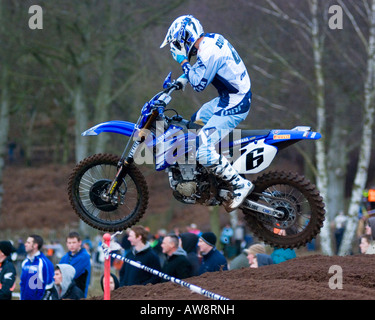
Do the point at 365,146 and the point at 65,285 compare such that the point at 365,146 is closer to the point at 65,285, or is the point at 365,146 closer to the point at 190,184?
the point at 65,285

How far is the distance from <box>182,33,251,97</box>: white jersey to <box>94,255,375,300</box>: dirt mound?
2.16 m

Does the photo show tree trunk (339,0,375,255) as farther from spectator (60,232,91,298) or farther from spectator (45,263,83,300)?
spectator (45,263,83,300)

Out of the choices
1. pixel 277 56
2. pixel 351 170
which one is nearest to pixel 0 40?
pixel 277 56

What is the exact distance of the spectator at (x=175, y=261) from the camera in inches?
360

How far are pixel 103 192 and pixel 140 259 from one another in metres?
2.11

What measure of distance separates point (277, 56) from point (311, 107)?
2241mm

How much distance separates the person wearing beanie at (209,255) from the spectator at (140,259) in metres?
0.74

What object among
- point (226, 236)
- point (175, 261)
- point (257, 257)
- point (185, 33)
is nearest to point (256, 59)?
point (226, 236)

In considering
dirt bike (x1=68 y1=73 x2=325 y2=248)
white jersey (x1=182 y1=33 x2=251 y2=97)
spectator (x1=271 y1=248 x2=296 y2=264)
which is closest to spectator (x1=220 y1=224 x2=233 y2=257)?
spectator (x1=271 y1=248 x2=296 y2=264)

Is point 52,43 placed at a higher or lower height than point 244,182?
higher

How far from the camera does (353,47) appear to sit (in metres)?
17.9

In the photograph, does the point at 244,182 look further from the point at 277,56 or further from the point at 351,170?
the point at 351,170

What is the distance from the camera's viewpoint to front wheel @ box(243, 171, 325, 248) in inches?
280
